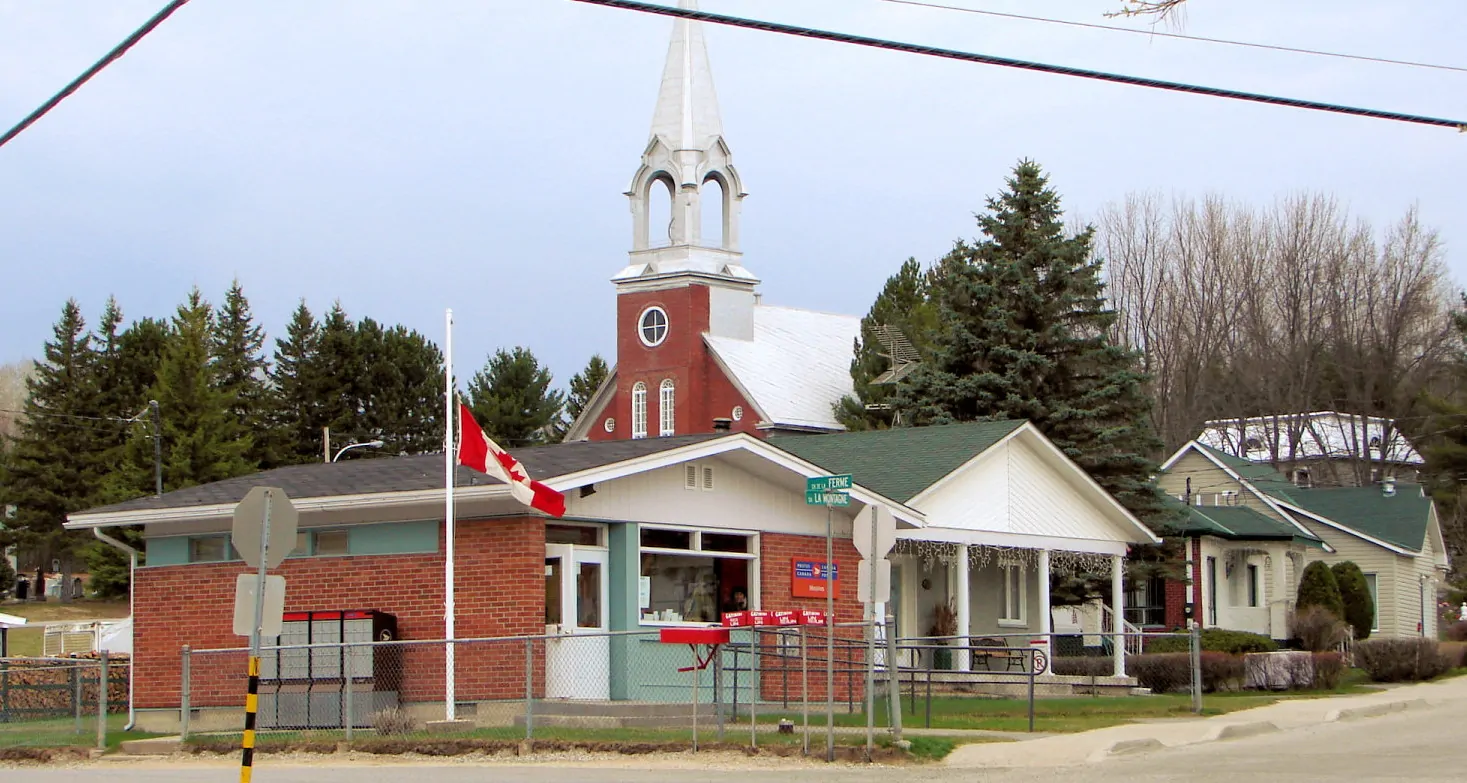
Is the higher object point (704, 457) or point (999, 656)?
point (704, 457)

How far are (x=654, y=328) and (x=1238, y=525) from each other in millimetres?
27599

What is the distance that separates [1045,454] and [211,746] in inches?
664

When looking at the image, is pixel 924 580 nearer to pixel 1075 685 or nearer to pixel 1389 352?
pixel 1075 685

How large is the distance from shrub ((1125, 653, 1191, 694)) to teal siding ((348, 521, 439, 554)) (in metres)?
13.7

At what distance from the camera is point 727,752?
1800 cm

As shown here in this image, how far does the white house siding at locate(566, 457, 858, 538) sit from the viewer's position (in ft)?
76.7

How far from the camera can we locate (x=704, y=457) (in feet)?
80.2

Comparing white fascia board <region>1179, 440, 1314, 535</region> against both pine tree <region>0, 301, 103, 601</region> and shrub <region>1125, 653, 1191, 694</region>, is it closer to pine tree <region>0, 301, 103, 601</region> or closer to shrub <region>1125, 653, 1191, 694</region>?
shrub <region>1125, 653, 1191, 694</region>

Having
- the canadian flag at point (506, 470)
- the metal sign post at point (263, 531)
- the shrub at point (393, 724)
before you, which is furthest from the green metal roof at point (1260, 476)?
the metal sign post at point (263, 531)

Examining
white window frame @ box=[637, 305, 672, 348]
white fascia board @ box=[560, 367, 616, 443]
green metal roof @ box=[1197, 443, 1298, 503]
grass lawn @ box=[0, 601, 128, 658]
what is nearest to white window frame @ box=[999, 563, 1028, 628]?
green metal roof @ box=[1197, 443, 1298, 503]

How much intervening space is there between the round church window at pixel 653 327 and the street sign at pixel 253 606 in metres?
53.2

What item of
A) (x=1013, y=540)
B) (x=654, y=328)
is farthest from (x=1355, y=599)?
(x=654, y=328)

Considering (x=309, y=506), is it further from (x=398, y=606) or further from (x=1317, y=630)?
(x=1317, y=630)

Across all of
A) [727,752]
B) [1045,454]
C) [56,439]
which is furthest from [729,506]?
[56,439]
